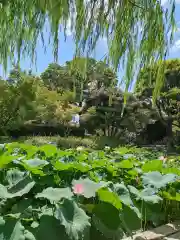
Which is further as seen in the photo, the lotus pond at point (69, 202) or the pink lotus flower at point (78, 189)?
the pink lotus flower at point (78, 189)

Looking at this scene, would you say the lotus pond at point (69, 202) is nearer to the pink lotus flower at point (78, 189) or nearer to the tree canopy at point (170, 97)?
the pink lotus flower at point (78, 189)

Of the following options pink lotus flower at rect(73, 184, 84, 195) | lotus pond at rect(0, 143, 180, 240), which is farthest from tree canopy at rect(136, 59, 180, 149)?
pink lotus flower at rect(73, 184, 84, 195)

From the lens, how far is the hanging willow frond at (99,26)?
1076 millimetres

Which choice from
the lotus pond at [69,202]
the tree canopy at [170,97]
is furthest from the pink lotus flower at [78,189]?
the tree canopy at [170,97]

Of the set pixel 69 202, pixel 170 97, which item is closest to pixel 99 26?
pixel 69 202

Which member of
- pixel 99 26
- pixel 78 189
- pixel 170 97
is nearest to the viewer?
pixel 99 26

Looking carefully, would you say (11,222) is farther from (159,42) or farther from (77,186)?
(159,42)

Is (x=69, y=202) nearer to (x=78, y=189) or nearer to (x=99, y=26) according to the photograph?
(x=78, y=189)

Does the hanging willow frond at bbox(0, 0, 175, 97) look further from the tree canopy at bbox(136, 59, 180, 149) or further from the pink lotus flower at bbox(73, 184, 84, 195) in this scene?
the tree canopy at bbox(136, 59, 180, 149)

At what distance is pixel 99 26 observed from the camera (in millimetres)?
1147

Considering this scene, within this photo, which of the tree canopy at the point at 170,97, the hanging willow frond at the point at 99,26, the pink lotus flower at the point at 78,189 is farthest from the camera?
the tree canopy at the point at 170,97

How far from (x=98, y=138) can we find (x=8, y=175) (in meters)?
13.9

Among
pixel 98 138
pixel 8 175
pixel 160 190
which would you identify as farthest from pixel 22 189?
pixel 98 138

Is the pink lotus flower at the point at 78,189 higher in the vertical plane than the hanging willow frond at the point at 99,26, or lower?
lower
